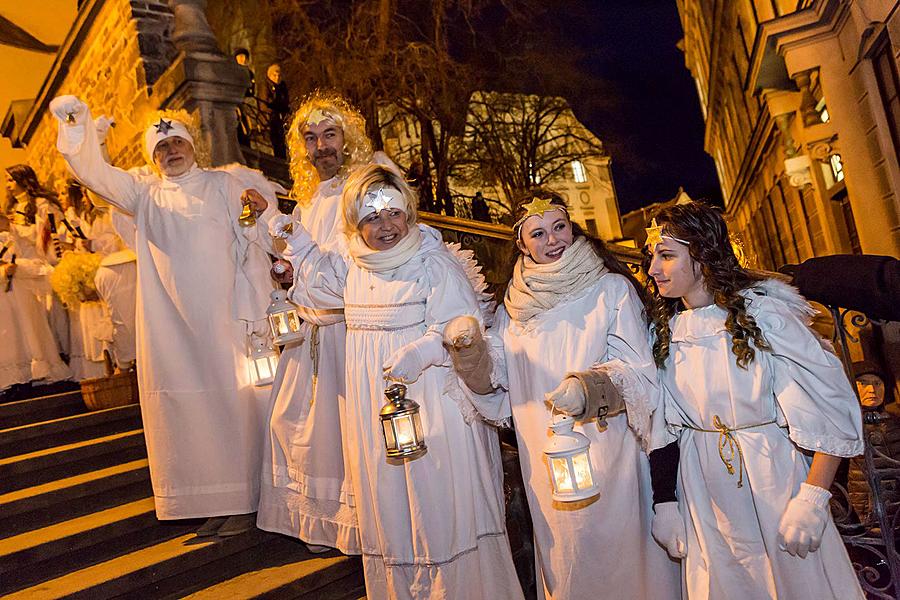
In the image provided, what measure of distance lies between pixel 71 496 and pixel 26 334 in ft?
10.6

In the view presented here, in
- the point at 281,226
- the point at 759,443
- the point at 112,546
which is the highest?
the point at 281,226

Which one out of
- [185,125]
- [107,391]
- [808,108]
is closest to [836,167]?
[808,108]

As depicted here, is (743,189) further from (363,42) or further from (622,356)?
(622,356)

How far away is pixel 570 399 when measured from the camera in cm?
263

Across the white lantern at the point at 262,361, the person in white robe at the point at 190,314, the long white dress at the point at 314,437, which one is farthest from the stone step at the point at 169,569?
the white lantern at the point at 262,361

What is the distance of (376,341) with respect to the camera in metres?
3.36

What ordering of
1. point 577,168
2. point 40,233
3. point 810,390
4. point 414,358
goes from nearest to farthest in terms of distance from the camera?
1. point 810,390
2. point 414,358
3. point 40,233
4. point 577,168

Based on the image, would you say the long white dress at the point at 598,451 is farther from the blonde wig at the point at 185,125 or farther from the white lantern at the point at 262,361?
the blonde wig at the point at 185,125

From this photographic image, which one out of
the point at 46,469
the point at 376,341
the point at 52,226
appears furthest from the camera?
the point at 52,226

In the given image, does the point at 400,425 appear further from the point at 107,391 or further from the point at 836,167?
the point at 836,167

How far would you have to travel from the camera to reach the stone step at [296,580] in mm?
3902

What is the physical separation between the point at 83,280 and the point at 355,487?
4.47m

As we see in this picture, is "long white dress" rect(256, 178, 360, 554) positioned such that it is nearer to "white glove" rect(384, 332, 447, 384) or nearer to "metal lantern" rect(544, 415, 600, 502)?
"white glove" rect(384, 332, 447, 384)

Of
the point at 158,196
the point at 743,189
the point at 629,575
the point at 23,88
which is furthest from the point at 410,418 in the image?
the point at 743,189
